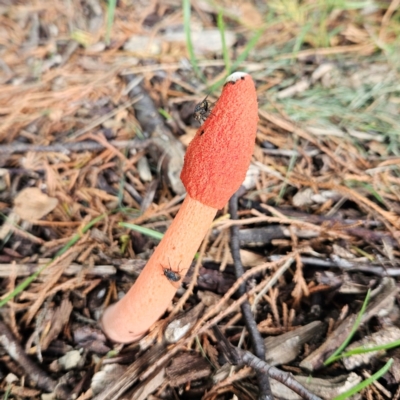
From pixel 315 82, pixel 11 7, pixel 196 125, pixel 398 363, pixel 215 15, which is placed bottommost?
pixel 398 363

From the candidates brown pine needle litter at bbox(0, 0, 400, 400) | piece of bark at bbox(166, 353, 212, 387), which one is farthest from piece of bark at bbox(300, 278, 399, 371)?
piece of bark at bbox(166, 353, 212, 387)

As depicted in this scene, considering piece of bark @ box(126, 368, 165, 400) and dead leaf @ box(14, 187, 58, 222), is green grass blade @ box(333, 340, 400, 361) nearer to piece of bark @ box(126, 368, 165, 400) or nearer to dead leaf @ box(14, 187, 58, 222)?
piece of bark @ box(126, 368, 165, 400)

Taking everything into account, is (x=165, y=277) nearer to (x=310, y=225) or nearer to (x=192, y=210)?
(x=192, y=210)

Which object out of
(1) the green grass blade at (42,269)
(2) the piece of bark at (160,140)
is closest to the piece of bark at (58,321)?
(1) the green grass blade at (42,269)

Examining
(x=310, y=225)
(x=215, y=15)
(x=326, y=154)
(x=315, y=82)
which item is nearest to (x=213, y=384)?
(x=310, y=225)

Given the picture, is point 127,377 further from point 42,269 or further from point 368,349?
point 368,349

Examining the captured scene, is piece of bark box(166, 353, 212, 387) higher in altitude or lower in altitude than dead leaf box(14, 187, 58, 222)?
lower

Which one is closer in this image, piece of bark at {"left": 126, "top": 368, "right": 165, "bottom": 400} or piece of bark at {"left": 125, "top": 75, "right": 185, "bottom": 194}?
piece of bark at {"left": 126, "top": 368, "right": 165, "bottom": 400}

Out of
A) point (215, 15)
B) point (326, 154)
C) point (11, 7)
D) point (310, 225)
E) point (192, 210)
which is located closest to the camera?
point (192, 210)
